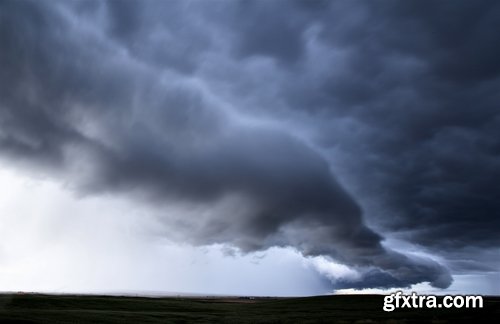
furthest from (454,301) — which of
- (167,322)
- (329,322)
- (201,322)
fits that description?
(167,322)

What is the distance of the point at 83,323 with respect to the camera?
72062 mm

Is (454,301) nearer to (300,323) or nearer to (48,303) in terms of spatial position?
(300,323)

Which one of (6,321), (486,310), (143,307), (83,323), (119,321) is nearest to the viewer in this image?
(6,321)

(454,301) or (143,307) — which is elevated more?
(454,301)

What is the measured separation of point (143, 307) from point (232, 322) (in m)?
51.0

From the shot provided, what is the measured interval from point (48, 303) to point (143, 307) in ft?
88.6

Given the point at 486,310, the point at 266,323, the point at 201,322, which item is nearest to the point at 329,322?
the point at 266,323

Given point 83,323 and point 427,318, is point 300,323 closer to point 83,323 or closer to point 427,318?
point 427,318

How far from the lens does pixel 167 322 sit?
83250mm

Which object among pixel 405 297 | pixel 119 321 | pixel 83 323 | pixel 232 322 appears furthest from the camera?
A: pixel 405 297

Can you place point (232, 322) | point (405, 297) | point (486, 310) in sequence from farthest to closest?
point (405, 297) → point (486, 310) → point (232, 322)

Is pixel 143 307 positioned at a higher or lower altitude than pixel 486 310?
lower

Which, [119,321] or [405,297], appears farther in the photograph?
[405,297]

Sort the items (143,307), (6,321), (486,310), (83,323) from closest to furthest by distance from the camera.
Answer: (6,321), (83,323), (486,310), (143,307)
